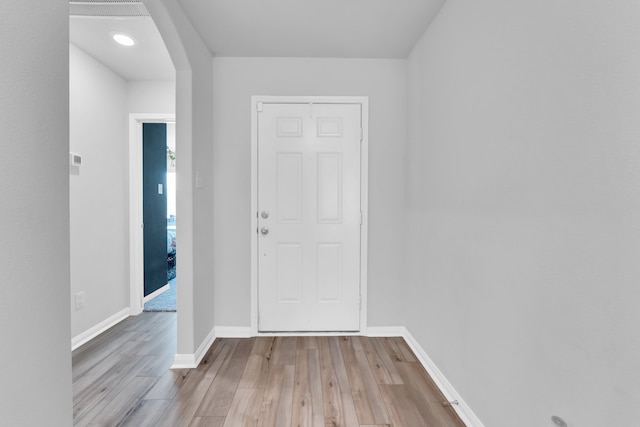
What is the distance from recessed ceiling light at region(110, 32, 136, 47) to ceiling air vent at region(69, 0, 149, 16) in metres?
0.25

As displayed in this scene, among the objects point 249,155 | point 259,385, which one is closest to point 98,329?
point 259,385

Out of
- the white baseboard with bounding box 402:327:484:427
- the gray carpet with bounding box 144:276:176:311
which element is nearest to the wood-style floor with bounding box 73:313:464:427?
the white baseboard with bounding box 402:327:484:427

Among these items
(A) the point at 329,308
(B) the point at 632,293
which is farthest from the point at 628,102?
(A) the point at 329,308

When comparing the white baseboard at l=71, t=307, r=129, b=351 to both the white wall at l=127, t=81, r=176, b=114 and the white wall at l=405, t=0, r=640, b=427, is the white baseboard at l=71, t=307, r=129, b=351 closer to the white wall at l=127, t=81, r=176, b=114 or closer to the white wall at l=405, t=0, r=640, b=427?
the white wall at l=127, t=81, r=176, b=114

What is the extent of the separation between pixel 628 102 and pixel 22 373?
179 cm

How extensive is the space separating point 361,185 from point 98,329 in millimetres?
2685

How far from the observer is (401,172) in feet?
8.72

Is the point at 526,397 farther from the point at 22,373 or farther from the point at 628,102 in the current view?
the point at 22,373

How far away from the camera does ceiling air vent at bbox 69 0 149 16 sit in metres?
1.88

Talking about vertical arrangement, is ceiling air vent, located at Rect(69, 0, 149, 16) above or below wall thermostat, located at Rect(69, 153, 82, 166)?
above

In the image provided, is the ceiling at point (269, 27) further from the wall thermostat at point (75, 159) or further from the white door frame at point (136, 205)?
the wall thermostat at point (75, 159)

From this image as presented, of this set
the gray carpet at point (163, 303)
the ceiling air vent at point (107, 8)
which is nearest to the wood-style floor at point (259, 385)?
the gray carpet at point (163, 303)

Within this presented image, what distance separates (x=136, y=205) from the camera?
10.2ft

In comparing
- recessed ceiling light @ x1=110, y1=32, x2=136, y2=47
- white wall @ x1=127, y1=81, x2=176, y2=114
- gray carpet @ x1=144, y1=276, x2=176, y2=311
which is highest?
recessed ceiling light @ x1=110, y1=32, x2=136, y2=47
